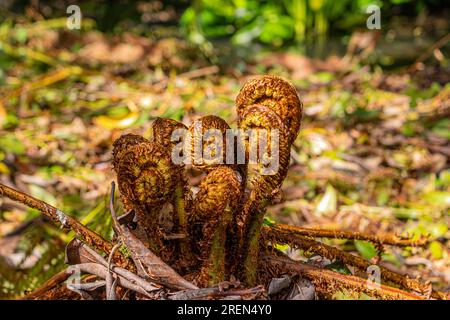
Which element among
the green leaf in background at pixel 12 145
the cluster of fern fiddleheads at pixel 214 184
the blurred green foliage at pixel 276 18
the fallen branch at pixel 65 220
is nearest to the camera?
the cluster of fern fiddleheads at pixel 214 184

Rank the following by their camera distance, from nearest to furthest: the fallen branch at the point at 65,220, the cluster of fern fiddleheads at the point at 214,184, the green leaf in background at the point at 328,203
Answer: the cluster of fern fiddleheads at the point at 214,184 → the fallen branch at the point at 65,220 → the green leaf in background at the point at 328,203

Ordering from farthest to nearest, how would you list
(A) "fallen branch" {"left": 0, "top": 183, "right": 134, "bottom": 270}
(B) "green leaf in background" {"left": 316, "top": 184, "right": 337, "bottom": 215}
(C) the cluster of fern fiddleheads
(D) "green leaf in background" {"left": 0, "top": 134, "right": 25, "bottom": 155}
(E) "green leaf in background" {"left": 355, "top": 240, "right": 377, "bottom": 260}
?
(D) "green leaf in background" {"left": 0, "top": 134, "right": 25, "bottom": 155}
(B) "green leaf in background" {"left": 316, "top": 184, "right": 337, "bottom": 215}
(E) "green leaf in background" {"left": 355, "top": 240, "right": 377, "bottom": 260}
(A) "fallen branch" {"left": 0, "top": 183, "right": 134, "bottom": 270}
(C) the cluster of fern fiddleheads

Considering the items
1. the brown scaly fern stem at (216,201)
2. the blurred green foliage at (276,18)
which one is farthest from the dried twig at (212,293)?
the blurred green foliage at (276,18)

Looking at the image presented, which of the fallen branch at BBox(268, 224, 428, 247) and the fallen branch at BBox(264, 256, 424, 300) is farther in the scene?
the fallen branch at BBox(268, 224, 428, 247)

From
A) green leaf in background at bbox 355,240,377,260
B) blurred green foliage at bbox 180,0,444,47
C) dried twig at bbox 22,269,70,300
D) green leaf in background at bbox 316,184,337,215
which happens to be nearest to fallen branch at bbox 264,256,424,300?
Result: dried twig at bbox 22,269,70,300

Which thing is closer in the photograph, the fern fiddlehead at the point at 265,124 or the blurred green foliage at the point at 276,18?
the fern fiddlehead at the point at 265,124

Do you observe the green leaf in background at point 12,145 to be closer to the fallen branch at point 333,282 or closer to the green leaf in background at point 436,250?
the green leaf in background at point 436,250

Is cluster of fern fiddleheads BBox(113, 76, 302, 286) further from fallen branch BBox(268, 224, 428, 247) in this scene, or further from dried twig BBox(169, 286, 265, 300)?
fallen branch BBox(268, 224, 428, 247)

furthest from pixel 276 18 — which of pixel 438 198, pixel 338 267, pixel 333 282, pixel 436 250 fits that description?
pixel 333 282
